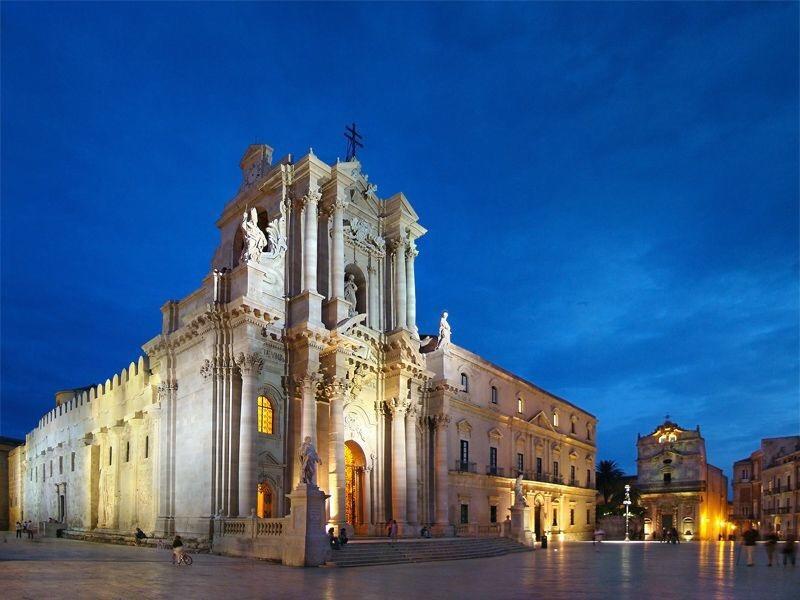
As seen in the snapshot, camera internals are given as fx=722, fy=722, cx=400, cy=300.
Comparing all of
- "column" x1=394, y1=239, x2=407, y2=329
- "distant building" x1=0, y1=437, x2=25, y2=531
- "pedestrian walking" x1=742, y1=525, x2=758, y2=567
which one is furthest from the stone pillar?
"distant building" x1=0, y1=437, x2=25, y2=531

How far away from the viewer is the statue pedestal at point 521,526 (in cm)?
3969

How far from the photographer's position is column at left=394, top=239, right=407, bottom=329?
38.6 meters

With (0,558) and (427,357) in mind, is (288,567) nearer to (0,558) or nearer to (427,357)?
(0,558)

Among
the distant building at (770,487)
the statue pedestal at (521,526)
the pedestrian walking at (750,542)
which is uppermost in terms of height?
the pedestrian walking at (750,542)

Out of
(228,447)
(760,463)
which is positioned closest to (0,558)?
(228,447)

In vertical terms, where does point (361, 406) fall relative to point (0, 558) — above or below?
above

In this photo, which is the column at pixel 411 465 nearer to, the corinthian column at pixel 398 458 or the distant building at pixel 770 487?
the corinthian column at pixel 398 458

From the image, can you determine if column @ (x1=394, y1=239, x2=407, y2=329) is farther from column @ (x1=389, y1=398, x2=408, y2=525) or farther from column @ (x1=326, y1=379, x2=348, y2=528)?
column @ (x1=326, y1=379, x2=348, y2=528)

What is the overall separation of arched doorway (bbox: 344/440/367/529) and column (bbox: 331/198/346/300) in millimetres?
7660

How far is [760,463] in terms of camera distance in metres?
87.4

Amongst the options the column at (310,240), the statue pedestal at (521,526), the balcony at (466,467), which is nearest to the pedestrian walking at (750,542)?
the statue pedestal at (521,526)

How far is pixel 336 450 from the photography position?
3141 centimetres

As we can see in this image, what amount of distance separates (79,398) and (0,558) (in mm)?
25400

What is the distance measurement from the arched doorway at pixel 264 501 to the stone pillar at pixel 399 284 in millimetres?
11860
